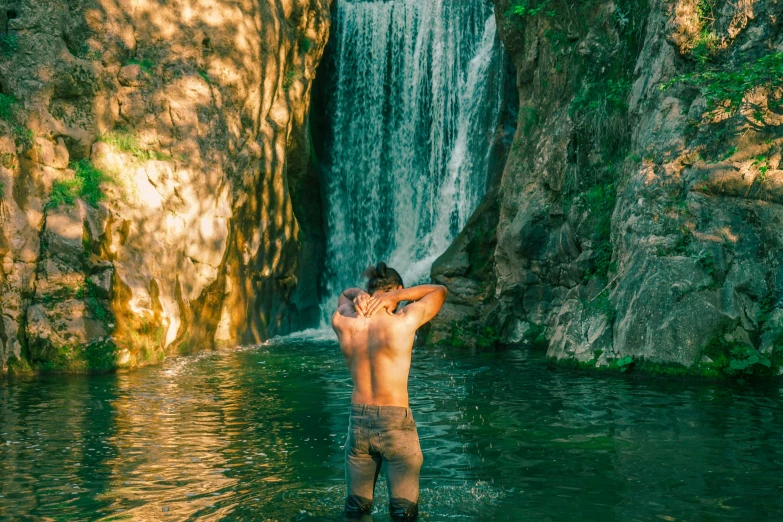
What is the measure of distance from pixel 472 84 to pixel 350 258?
654 centimetres

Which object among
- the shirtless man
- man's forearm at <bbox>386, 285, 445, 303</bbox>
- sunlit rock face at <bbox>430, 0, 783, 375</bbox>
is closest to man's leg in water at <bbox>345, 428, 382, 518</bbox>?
the shirtless man

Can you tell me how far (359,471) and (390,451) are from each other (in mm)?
283

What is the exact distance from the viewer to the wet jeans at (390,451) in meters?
5.23

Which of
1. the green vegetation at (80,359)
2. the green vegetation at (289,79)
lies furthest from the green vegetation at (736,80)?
the green vegetation at (289,79)

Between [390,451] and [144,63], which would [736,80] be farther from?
[144,63]

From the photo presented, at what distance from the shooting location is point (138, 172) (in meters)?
16.6

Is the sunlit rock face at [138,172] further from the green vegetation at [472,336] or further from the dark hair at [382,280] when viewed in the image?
the dark hair at [382,280]

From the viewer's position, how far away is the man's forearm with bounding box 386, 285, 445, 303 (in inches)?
214

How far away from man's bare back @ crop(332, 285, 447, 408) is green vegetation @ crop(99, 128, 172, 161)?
12275mm

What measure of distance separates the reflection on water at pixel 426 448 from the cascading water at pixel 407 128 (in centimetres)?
1173

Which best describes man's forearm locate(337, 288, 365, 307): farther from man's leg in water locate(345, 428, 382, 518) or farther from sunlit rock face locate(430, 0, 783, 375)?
sunlit rock face locate(430, 0, 783, 375)

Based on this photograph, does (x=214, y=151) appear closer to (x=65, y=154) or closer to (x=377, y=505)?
(x=65, y=154)

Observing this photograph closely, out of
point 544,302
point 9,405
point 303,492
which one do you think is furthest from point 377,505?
point 544,302

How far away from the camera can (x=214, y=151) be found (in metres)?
18.6
